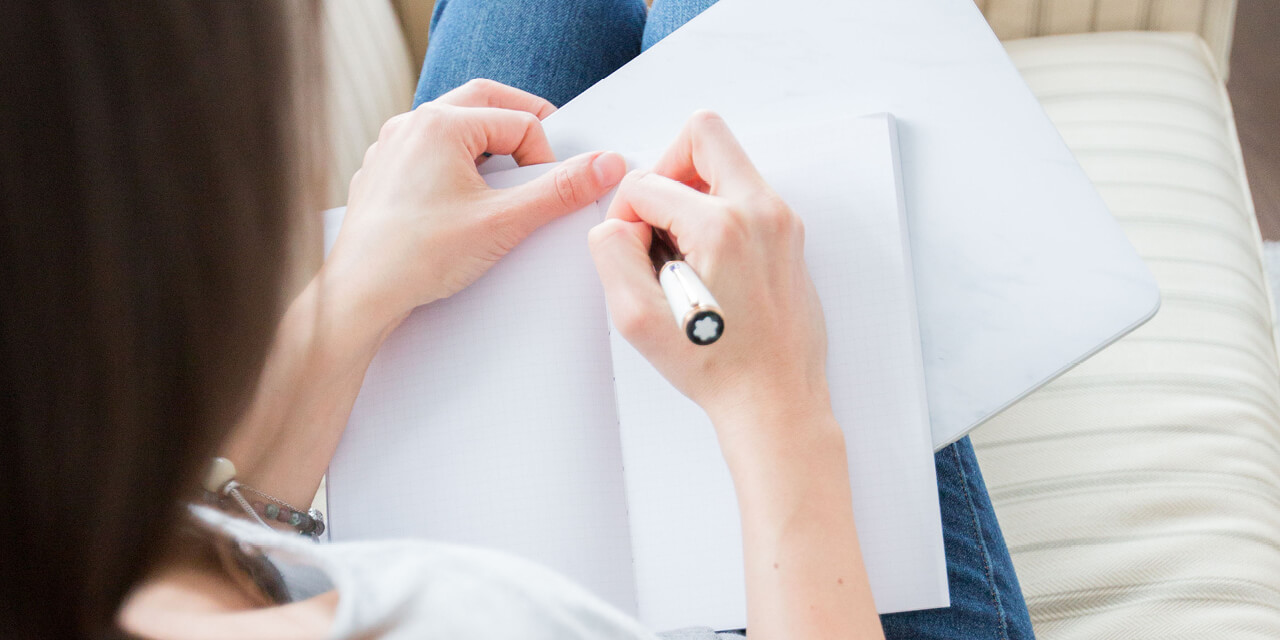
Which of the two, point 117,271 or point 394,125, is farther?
point 394,125

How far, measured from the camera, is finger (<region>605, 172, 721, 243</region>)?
51 centimetres

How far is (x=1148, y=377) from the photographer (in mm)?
757

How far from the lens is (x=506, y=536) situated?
23.0 inches

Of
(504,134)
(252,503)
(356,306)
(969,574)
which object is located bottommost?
(969,574)

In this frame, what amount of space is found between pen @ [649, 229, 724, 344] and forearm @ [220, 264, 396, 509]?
0.74ft

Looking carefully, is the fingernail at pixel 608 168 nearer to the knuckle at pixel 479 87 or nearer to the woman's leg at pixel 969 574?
the knuckle at pixel 479 87

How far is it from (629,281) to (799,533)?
7.0 inches

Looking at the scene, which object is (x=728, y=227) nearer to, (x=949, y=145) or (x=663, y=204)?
(x=663, y=204)

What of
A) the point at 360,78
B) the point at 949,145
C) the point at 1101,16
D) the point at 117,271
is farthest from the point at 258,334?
the point at 1101,16

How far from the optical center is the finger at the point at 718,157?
53 centimetres

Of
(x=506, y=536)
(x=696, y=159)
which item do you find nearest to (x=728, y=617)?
(x=506, y=536)

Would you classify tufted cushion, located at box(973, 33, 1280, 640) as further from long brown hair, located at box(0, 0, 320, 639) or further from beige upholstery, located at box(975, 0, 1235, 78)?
long brown hair, located at box(0, 0, 320, 639)

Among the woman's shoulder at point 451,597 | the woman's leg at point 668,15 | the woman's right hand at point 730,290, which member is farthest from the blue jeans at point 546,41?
the woman's shoulder at point 451,597

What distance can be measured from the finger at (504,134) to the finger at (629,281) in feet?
0.42
